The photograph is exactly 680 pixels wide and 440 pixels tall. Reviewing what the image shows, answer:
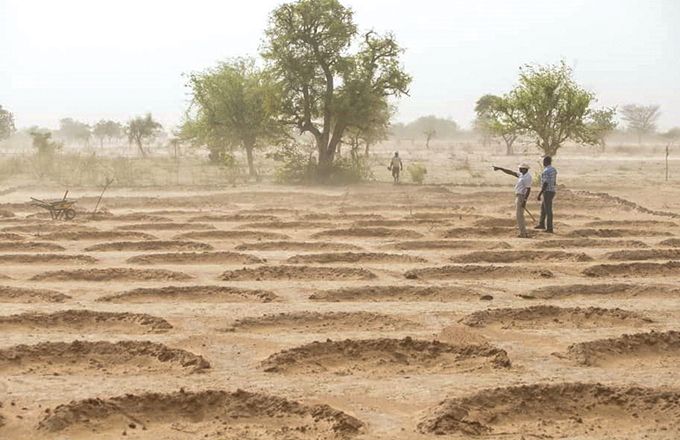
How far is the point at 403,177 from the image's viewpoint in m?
30.9

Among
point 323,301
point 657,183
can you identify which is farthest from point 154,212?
point 657,183

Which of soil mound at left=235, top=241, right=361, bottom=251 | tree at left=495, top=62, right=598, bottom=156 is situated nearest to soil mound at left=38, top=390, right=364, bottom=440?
soil mound at left=235, top=241, right=361, bottom=251

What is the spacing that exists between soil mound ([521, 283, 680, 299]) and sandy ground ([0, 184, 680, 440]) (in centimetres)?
3

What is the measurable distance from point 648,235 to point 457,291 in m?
6.72

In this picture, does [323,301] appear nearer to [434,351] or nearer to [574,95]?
[434,351]

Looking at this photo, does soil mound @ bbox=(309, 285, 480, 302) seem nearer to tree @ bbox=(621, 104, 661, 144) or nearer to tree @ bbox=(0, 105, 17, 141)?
tree @ bbox=(0, 105, 17, 141)

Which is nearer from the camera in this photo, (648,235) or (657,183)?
(648,235)

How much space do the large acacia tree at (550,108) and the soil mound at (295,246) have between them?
13.0 meters

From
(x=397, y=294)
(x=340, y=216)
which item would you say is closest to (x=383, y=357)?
(x=397, y=294)

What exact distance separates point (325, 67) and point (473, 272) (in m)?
17.3

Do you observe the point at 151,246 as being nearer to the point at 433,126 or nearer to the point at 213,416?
the point at 213,416

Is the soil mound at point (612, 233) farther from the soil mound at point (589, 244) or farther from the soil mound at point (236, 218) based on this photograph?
the soil mound at point (236, 218)

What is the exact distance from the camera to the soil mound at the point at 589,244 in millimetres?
13133

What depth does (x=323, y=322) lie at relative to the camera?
26.4 ft
